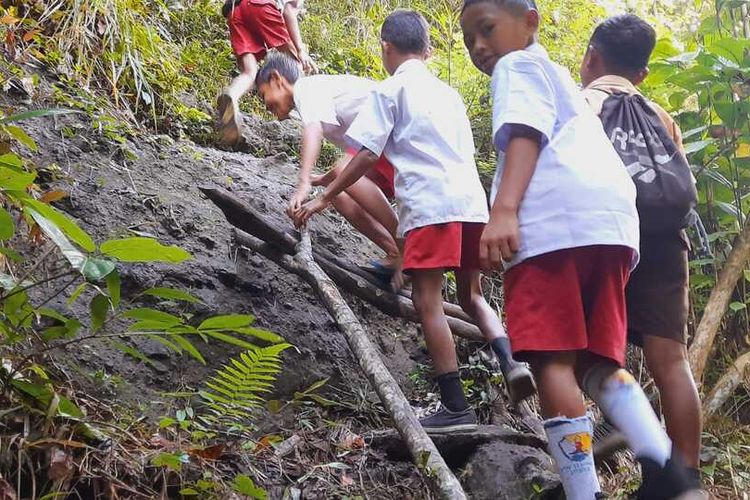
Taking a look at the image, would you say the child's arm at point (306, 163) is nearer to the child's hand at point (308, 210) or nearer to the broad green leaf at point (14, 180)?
the child's hand at point (308, 210)

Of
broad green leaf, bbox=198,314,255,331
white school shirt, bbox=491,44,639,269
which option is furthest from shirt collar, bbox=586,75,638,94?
broad green leaf, bbox=198,314,255,331

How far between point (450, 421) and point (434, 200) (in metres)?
0.88

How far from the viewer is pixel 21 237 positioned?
260 centimetres

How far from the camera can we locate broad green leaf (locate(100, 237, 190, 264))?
1286 mm

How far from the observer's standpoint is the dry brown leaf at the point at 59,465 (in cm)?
164

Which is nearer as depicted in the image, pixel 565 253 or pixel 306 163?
pixel 565 253

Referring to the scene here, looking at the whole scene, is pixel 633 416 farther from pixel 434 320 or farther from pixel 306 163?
pixel 306 163

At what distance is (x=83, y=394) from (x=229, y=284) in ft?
3.42

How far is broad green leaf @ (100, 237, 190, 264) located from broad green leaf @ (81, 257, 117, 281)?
22mm

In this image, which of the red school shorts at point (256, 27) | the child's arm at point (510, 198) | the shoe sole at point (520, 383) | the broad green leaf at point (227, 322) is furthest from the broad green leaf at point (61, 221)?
the red school shorts at point (256, 27)

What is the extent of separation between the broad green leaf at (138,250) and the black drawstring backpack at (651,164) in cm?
167

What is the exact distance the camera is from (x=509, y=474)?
2363mm

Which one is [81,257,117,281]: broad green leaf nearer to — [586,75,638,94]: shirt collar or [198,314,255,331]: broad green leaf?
[198,314,255,331]: broad green leaf

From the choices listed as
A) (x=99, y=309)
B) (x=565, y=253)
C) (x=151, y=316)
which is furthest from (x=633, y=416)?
(x=99, y=309)
